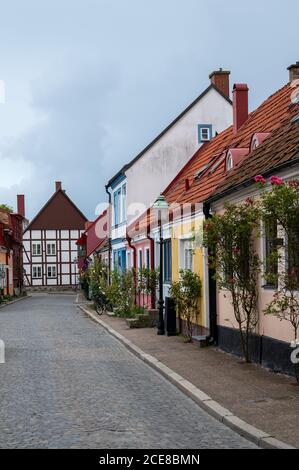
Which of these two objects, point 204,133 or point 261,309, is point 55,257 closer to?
point 204,133

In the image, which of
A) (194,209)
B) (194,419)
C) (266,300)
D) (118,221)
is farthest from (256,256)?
(118,221)

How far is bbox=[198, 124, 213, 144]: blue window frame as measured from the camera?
30.3 metres

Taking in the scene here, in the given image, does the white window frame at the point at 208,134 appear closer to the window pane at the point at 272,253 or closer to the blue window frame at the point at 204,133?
the blue window frame at the point at 204,133

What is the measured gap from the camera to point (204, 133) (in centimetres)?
3039

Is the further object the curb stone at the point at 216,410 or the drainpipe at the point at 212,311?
the drainpipe at the point at 212,311

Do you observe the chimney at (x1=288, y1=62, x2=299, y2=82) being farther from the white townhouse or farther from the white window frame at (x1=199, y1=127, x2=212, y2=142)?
the white window frame at (x1=199, y1=127, x2=212, y2=142)

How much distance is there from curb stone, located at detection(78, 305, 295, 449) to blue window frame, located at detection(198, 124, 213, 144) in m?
16.4

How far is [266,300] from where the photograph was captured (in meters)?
13.0

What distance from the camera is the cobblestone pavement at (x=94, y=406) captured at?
781 cm

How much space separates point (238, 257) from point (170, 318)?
7085mm

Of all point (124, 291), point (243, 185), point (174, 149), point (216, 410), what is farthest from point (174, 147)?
point (216, 410)

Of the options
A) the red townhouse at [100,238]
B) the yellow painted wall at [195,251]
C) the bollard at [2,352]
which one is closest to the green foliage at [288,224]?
the yellow painted wall at [195,251]

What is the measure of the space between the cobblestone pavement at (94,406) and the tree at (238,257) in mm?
1994

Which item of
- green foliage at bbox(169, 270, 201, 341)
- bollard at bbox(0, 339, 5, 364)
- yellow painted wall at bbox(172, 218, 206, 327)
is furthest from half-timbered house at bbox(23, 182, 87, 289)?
green foliage at bbox(169, 270, 201, 341)
